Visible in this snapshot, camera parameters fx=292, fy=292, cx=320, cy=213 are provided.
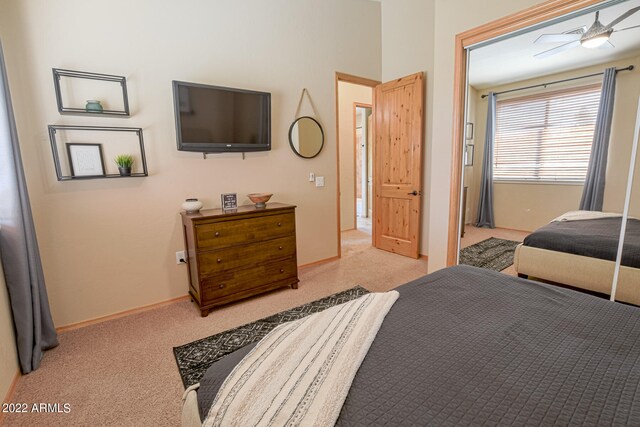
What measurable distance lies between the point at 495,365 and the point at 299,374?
0.61 metres

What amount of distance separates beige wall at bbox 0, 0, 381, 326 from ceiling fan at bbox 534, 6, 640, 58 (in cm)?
214

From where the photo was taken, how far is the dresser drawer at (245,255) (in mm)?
2467

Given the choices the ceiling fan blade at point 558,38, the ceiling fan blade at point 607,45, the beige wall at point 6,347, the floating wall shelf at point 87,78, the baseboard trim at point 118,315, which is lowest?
the baseboard trim at point 118,315

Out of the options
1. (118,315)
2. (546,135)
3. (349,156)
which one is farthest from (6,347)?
(349,156)

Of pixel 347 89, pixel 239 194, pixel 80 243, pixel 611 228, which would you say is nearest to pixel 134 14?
pixel 239 194

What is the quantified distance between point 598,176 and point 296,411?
261 centimetres

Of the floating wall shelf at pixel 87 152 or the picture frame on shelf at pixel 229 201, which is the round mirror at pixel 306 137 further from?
the floating wall shelf at pixel 87 152

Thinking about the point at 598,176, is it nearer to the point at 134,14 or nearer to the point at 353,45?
the point at 353,45

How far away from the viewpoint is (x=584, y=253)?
7.12ft

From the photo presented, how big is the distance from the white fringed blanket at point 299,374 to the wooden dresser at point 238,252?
4.99 ft

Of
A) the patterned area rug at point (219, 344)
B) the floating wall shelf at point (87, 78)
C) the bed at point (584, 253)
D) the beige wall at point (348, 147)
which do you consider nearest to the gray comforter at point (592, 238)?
the bed at point (584, 253)

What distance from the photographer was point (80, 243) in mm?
2340

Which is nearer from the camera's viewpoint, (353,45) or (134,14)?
(134,14)

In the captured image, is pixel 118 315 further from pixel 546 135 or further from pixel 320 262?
pixel 546 135
